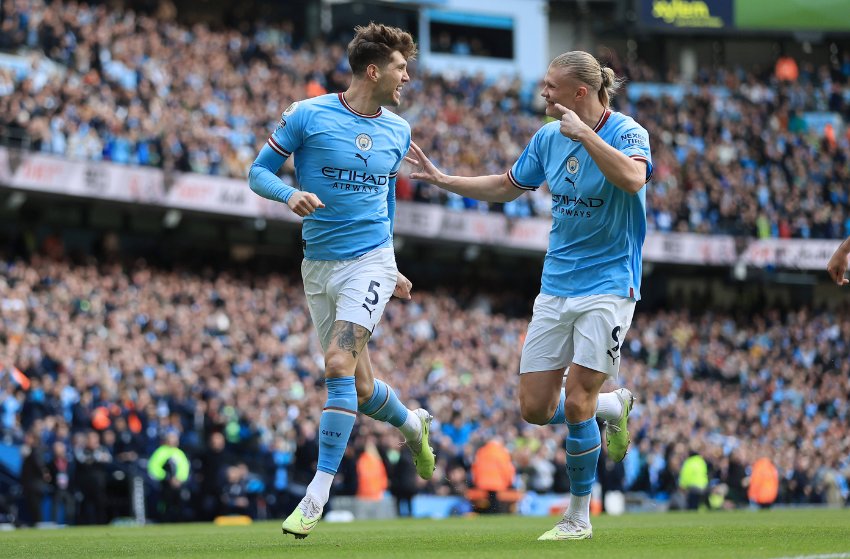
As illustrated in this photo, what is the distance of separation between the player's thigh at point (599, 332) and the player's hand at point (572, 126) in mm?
993

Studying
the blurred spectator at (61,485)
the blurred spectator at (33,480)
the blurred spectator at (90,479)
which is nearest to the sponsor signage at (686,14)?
the blurred spectator at (90,479)

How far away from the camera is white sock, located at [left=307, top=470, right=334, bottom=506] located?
24.4ft

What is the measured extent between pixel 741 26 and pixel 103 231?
23.3 m

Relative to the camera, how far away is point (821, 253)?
4044 cm

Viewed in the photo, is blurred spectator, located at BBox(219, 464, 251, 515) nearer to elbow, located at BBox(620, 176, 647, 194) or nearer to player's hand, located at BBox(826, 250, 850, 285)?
player's hand, located at BBox(826, 250, 850, 285)

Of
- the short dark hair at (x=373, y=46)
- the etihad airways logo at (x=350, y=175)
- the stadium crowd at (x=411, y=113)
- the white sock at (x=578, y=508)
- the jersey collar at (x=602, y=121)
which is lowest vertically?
the white sock at (x=578, y=508)

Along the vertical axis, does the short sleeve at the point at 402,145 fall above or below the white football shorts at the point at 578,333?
above

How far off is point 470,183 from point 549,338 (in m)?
1.34

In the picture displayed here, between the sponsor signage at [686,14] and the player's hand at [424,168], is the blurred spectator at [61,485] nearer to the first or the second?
the player's hand at [424,168]

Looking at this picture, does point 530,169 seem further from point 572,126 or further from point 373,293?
point 373,293

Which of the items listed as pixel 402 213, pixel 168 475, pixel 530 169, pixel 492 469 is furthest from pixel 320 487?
pixel 402 213

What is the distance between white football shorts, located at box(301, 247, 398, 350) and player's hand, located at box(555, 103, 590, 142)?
4.28 feet

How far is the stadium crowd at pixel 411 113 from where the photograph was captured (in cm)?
2759

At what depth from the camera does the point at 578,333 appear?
787cm
